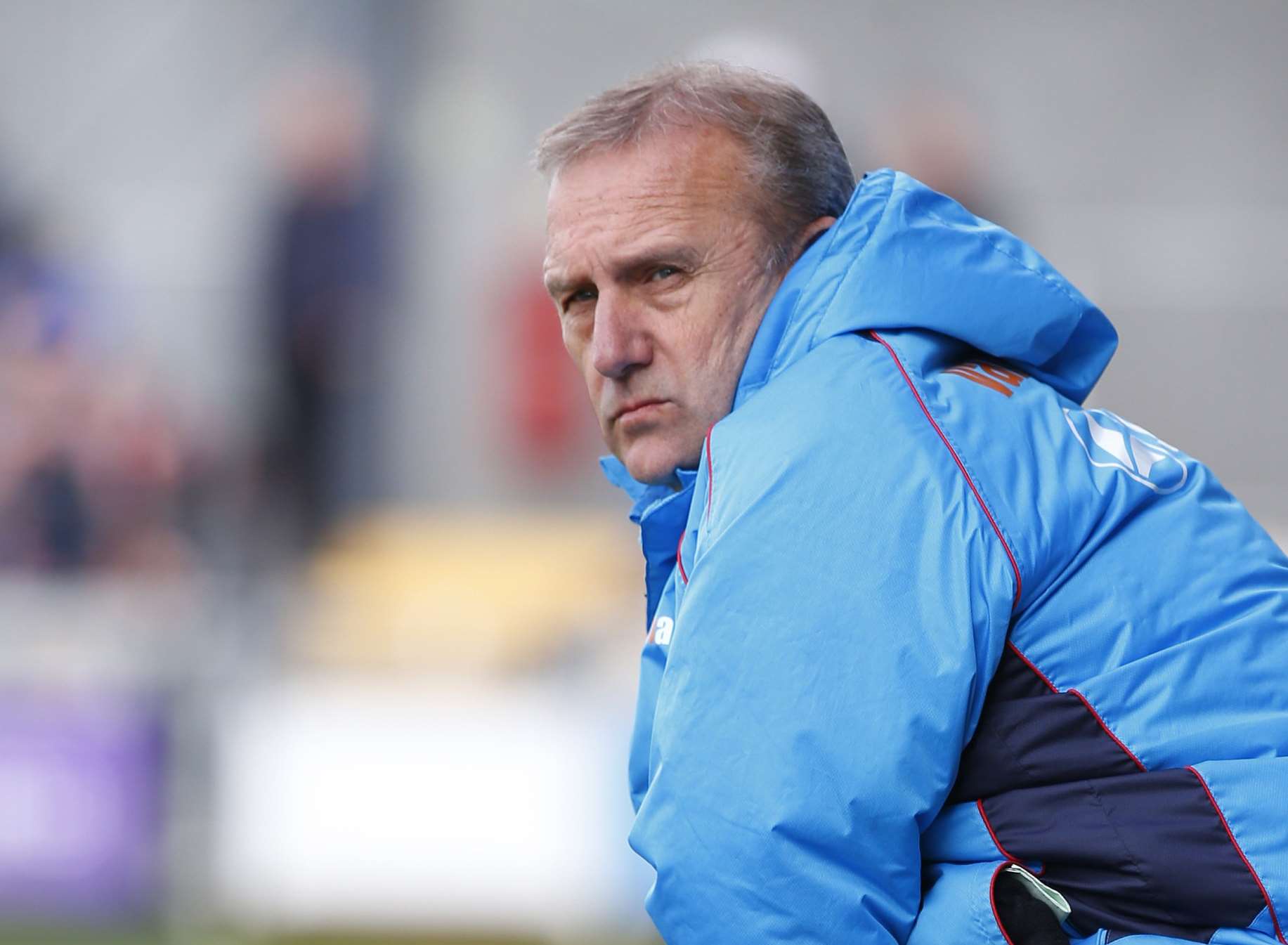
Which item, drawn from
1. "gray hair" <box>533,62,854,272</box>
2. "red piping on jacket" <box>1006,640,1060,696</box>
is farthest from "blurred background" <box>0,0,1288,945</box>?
"red piping on jacket" <box>1006,640,1060,696</box>

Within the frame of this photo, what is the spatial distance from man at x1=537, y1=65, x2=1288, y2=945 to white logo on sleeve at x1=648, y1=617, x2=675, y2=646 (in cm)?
13

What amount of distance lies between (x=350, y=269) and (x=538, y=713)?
2458 mm

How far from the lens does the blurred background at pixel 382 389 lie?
5762 millimetres

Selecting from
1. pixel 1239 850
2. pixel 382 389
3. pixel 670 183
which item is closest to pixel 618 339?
pixel 670 183

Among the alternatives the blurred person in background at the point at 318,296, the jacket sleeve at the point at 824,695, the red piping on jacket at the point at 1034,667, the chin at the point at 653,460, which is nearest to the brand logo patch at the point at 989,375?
the jacket sleeve at the point at 824,695

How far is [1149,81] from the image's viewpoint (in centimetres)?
995

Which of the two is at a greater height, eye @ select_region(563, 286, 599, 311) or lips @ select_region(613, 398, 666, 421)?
eye @ select_region(563, 286, 599, 311)

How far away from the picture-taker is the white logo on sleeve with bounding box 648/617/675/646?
6.85 ft

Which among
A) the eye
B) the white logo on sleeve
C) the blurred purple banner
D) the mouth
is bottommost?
the blurred purple banner

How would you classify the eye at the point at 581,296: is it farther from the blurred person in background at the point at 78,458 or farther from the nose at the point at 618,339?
the blurred person in background at the point at 78,458

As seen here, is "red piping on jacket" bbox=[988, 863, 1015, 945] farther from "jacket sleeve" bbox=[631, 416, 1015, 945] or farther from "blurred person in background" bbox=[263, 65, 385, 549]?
"blurred person in background" bbox=[263, 65, 385, 549]

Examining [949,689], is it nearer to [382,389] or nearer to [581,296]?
[581,296]

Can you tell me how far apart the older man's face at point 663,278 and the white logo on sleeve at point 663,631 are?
0.24m

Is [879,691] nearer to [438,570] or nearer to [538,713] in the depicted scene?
[538,713]
